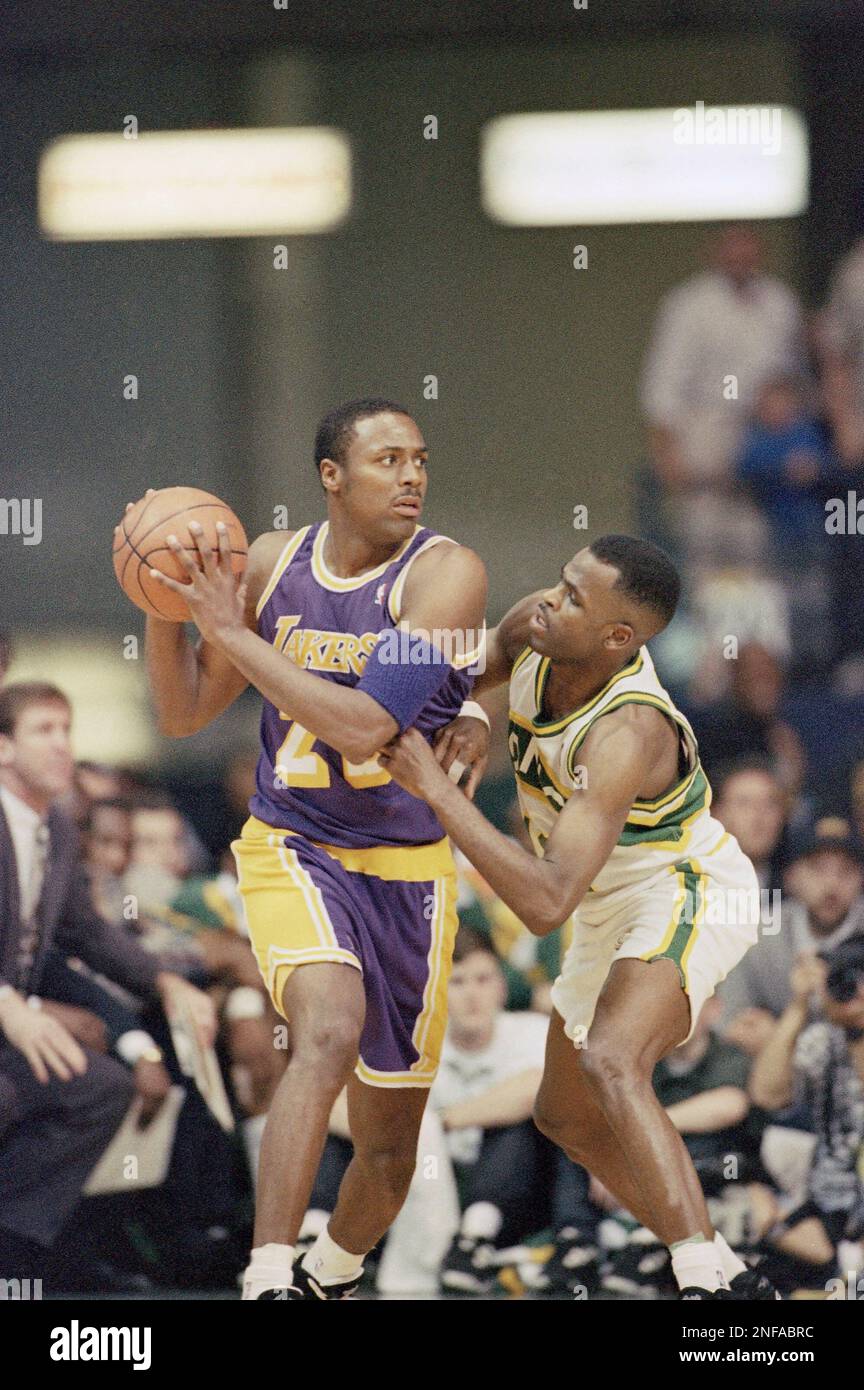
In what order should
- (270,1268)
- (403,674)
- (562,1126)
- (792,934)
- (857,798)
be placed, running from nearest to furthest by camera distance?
(270,1268), (403,674), (562,1126), (792,934), (857,798)

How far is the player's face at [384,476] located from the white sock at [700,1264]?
166 cm

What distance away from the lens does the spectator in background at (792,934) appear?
573cm

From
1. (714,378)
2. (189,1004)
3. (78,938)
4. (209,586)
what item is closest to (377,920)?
(209,586)

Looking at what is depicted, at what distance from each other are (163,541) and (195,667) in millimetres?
443

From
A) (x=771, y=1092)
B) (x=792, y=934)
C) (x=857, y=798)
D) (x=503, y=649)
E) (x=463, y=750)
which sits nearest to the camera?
(x=463, y=750)

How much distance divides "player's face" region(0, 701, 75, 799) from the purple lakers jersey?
174 cm

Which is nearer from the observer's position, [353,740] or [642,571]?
[353,740]

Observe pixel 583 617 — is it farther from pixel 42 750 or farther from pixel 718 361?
pixel 42 750

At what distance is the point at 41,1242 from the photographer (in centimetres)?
577

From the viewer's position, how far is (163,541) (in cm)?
413

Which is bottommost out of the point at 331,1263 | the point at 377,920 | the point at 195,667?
the point at 331,1263

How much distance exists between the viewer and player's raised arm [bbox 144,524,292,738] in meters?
4.38

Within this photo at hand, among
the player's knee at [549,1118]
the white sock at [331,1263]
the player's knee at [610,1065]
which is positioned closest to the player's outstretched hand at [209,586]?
the player's knee at [610,1065]

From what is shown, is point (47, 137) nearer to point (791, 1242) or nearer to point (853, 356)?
point (853, 356)
